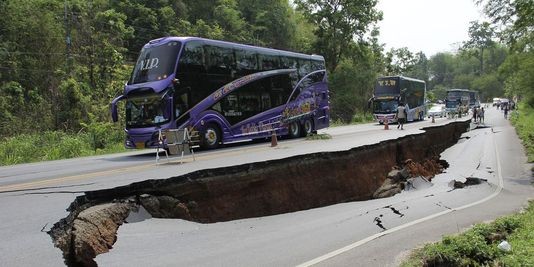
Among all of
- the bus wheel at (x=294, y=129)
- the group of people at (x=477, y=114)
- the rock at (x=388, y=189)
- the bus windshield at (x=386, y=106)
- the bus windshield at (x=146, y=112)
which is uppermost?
the bus windshield at (x=146, y=112)

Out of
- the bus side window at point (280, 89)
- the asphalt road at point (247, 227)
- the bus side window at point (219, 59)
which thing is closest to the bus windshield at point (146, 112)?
the bus side window at point (219, 59)

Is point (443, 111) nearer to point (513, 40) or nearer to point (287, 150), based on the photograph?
point (513, 40)

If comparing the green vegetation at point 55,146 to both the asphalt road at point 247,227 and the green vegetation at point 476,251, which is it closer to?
the asphalt road at point 247,227

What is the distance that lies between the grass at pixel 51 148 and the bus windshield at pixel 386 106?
22.3 meters

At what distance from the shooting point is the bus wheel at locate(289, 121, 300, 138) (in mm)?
21344

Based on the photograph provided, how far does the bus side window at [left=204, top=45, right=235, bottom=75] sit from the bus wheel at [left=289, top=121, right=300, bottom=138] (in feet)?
16.1

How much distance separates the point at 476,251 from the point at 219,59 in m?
12.6

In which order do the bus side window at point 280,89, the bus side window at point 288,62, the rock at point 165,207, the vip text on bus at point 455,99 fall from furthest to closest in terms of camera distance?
1. the vip text on bus at point 455,99
2. the bus side window at point 288,62
3. the bus side window at point 280,89
4. the rock at point 165,207

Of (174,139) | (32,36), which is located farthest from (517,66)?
(32,36)

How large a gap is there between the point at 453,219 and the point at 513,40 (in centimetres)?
1054

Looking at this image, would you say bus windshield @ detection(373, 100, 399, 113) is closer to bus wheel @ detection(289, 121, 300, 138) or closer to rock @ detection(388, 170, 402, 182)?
bus wheel @ detection(289, 121, 300, 138)

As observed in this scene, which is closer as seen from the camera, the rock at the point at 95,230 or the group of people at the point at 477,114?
the rock at the point at 95,230

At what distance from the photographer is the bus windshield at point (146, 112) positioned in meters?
15.2

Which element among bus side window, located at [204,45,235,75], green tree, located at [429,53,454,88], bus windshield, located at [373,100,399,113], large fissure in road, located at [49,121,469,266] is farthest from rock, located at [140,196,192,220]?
green tree, located at [429,53,454,88]
